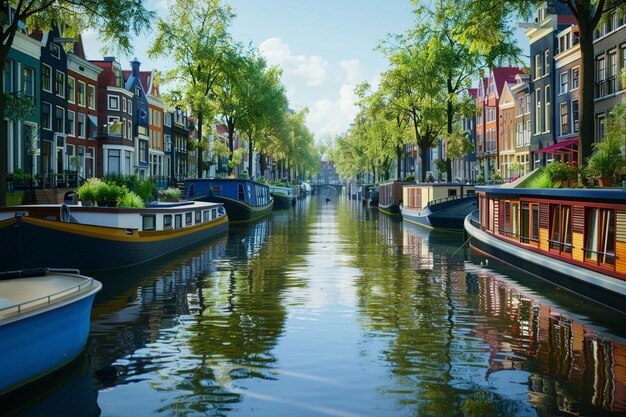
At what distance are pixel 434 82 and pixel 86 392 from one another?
4383 centimetres

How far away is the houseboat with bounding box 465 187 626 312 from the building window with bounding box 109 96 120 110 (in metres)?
49.2

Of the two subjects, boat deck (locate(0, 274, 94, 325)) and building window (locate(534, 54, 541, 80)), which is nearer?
boat deck (locate(0, 274, 94, 325))

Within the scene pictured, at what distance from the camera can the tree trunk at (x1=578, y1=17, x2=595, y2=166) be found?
67.4 ft

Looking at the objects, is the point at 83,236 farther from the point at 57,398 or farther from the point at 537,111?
the point at 537,111

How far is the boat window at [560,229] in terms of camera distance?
62.1 ft

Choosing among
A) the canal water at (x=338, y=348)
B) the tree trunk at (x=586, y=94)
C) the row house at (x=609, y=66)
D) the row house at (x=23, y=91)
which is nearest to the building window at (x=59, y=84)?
the row house at (x=23, y=91)

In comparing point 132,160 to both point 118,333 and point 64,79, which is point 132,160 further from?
point 118,333

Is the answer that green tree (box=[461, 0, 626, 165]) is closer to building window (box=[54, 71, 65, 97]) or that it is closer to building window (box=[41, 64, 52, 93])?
building window (box=[41, 64, 52, 93])

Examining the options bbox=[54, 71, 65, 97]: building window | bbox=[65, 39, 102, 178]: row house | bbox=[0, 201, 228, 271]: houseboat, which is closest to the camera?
bbox=[0, 201, 228, 271]: houseboat

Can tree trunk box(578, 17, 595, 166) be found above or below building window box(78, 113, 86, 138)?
below

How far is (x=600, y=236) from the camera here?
16891 mm

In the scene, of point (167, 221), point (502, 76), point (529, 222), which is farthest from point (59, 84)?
point (502, 76)

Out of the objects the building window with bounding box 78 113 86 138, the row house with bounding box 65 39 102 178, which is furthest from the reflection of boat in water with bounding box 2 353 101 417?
the building window with bounding box 78 113 86 138

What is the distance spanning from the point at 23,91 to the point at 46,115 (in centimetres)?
704
